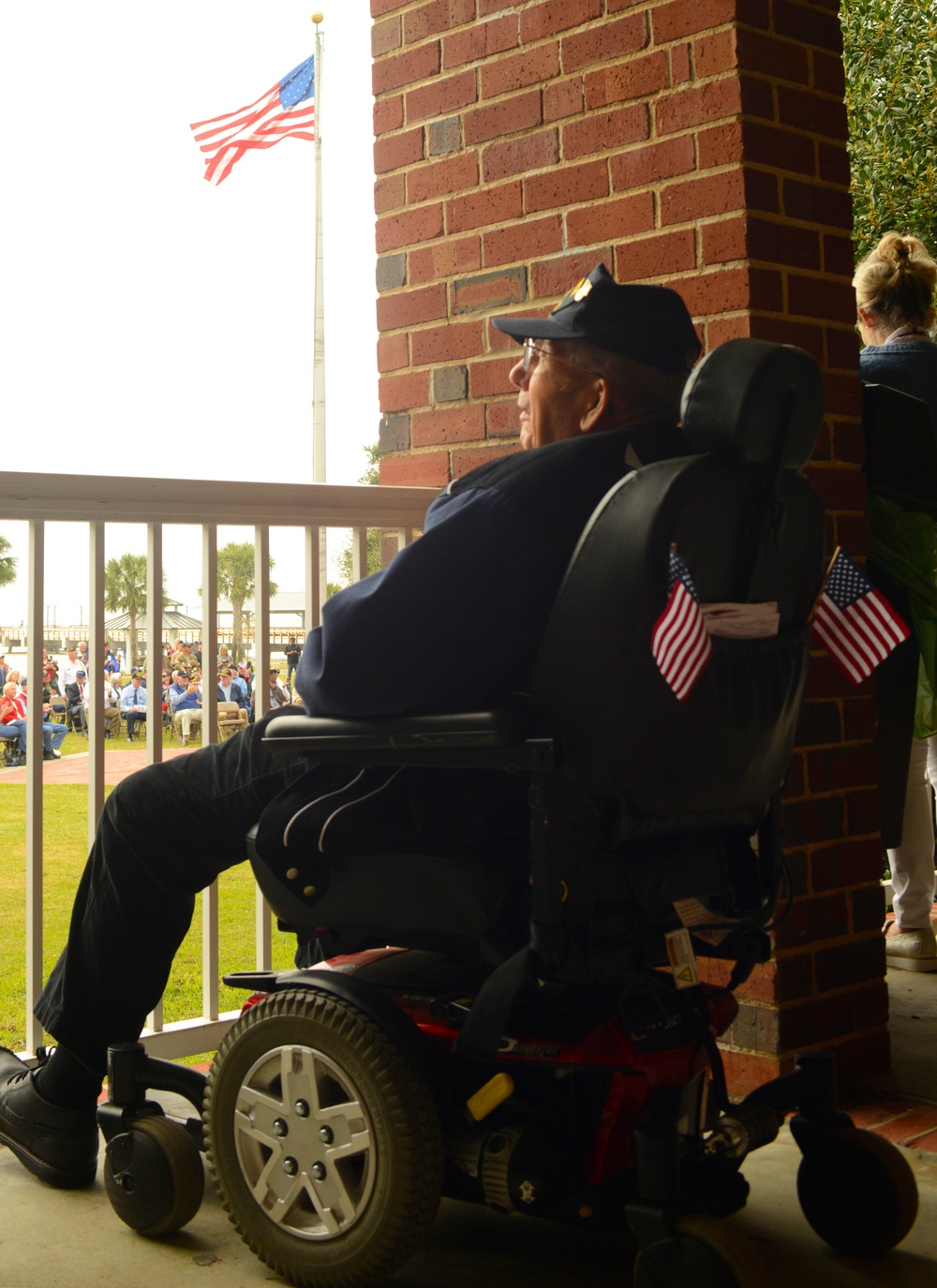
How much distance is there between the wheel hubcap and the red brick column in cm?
119

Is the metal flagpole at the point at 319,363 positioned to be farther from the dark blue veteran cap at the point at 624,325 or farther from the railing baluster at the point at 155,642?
the dark blue veteran cap at the point at 624,325

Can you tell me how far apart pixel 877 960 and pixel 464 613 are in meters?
1.71

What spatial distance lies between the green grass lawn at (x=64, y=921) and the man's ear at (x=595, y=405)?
45.5 inches

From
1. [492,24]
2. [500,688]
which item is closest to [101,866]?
[500,688]

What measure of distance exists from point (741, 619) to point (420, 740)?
470 mm

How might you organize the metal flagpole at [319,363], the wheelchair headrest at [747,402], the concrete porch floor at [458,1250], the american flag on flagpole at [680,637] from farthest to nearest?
the metal flagpole at [319,363]
the concrete porch floor at [458,1250]
the wheelchair headrest at [747,402]
the american flag on flagpole at [680,637]

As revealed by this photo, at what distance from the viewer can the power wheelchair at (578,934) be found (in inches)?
71.6

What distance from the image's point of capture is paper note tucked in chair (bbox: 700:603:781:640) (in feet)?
6.21

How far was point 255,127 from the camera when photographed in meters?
20.5

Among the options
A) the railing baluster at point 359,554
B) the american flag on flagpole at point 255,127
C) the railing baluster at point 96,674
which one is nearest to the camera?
the railing baluster at point 96,674

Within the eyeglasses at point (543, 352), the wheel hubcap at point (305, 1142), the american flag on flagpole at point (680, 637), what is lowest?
the wheel hubcap at point (305, 1142)

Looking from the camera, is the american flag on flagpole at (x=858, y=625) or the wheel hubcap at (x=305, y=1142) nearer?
the wheel hubcap at (x=305, y=1142)

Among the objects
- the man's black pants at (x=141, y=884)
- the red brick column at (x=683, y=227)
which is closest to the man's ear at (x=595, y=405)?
the man's black pants at (x=141, y=884)

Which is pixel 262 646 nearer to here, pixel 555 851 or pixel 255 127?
pixel 555 851
